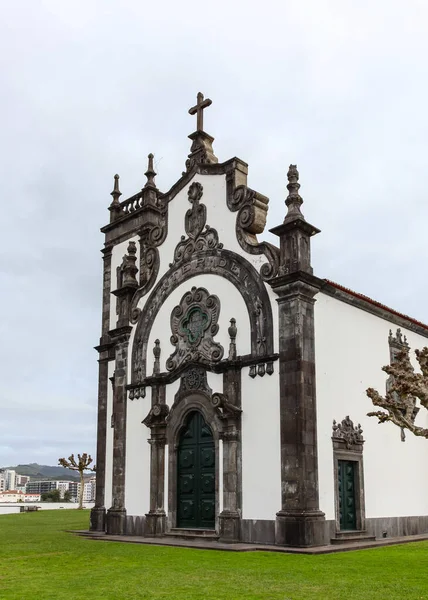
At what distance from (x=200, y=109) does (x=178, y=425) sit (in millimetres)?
10102

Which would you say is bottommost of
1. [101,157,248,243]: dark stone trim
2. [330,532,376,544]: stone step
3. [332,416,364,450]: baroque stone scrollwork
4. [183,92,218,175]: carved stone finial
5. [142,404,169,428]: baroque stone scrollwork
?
[330,532,376,544]: stone step

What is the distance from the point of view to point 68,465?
47750mm

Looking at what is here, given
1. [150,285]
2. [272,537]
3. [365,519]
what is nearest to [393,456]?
[365,519]

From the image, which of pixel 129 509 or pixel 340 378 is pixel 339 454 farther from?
pixel 129 509

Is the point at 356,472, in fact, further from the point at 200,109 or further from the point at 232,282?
the point at 200,109

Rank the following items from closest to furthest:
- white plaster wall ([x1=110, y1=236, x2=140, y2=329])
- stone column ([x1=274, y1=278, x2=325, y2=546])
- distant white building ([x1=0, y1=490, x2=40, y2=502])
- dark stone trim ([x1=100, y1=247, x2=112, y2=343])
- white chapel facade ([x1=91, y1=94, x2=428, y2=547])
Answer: stone column ([x1=274, y1=278, x2=325, y2=546]), white chapel facade ([x1=91, y1=94, x2=428, y2=547]), white plaster wall ([x1=110, y1=236, x2=140, y2=329]), dark stone trim ([x1=100, y1=247, x2=112, y2=343]), distant white building ([x1=0, y1=490, x2=40, y2=502])

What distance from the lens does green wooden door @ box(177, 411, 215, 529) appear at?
752 inches

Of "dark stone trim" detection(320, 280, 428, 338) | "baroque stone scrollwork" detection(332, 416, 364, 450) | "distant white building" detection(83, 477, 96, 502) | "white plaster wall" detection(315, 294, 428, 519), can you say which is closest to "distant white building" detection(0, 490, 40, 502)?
"distant white building" detection(83, 477, 96, 502)

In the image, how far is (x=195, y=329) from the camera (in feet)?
67.8

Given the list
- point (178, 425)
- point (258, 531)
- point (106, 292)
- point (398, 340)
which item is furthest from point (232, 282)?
point (106, 292)

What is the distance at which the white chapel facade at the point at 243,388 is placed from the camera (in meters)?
17.5

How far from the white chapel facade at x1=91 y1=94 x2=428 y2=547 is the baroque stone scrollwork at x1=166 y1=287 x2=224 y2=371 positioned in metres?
0.05

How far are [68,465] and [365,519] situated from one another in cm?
3242

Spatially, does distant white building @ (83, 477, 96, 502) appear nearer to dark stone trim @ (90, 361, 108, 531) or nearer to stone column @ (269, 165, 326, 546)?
dark stone trim @ (90, 361, 108, 531)
